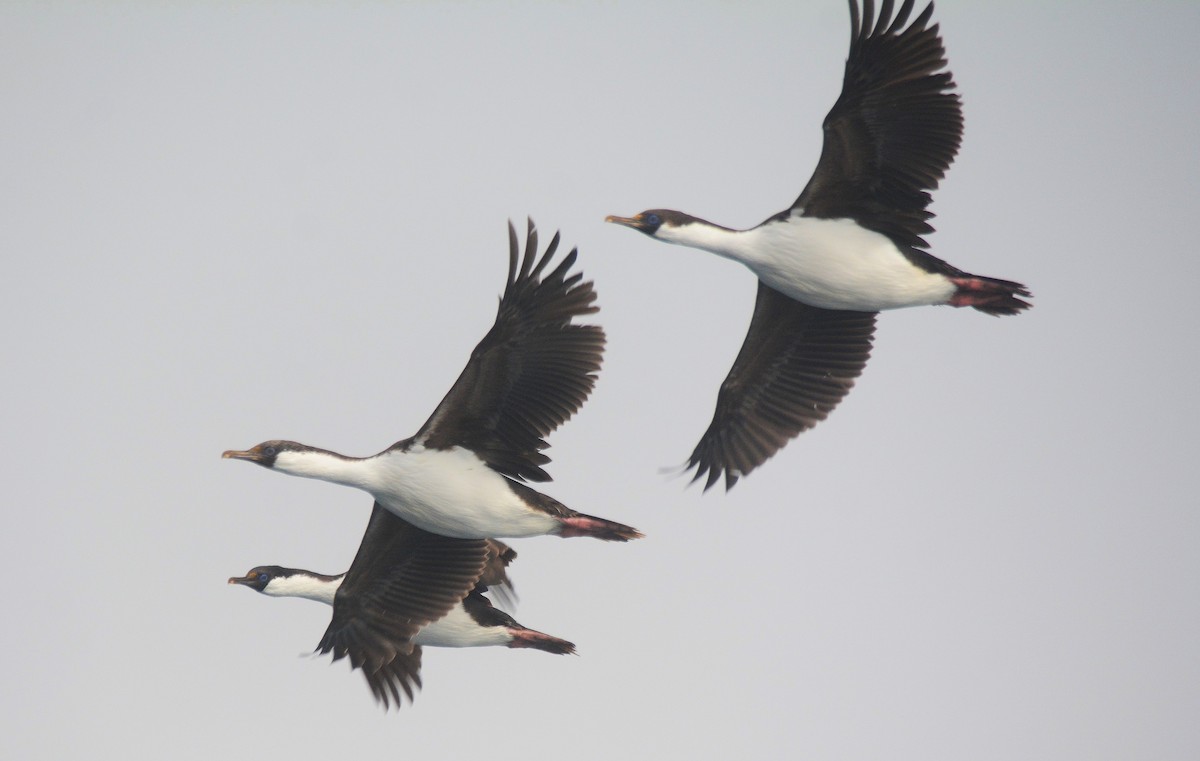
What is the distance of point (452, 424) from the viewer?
2134cm

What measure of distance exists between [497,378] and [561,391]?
0.70 meters

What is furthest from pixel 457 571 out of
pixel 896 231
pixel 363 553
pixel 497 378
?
pixel 896 231

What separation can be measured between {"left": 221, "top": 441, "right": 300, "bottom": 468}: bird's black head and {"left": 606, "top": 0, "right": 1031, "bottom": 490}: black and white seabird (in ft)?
14.2

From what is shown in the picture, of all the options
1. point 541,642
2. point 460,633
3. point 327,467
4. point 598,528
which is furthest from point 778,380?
point 327,467

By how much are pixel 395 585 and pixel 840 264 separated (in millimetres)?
6357

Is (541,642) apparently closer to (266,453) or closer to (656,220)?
(266,453)

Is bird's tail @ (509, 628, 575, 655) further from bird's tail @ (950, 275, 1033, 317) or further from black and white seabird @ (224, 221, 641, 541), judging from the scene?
bird's tail @ (950, 275, 1033, 317)

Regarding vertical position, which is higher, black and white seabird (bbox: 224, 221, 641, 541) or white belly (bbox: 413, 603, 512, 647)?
black and white seabird (bbox: 224, 221, 641, 541)

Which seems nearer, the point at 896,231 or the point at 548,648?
the point at 896,231

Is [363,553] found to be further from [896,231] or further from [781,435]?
[896,231]

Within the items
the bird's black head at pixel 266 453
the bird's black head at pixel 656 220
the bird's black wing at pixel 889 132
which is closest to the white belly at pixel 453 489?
the bird's black head at pixel 266 453

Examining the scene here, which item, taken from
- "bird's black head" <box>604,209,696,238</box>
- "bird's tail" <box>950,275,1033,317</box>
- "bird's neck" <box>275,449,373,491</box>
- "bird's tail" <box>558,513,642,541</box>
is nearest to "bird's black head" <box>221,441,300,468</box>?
"bird's neck" <box>275,449,373,491</box>

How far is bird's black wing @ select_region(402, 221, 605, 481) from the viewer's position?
2112 cm

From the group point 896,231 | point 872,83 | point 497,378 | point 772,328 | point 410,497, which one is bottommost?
point 410,497
